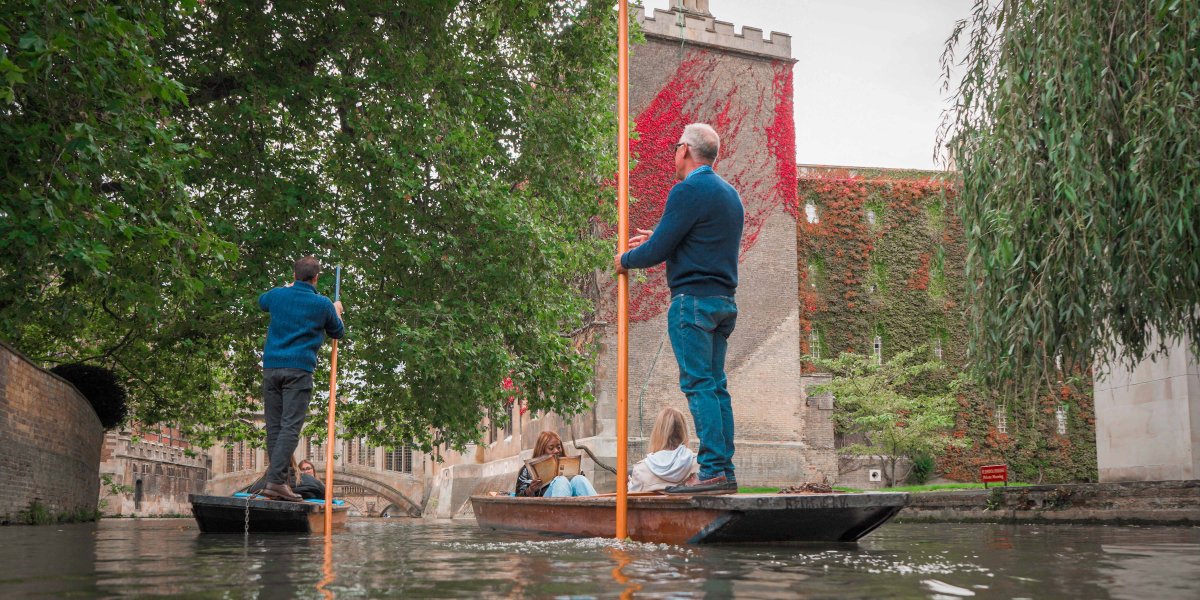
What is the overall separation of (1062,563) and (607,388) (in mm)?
21073

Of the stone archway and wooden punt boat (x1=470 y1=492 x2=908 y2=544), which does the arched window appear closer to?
the stone archway

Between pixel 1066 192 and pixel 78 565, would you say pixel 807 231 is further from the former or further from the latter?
pixel 78 565

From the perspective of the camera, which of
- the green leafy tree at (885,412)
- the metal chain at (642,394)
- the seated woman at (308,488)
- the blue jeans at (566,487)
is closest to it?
the blue jeans at (566,487)

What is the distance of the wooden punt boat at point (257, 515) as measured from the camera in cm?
794

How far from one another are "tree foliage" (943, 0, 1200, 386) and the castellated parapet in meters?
19.3

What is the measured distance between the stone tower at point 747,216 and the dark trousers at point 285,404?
1793cm

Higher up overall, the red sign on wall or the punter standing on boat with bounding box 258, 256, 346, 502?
the punter standing on boat with bounding box 258, 256, 346, 502

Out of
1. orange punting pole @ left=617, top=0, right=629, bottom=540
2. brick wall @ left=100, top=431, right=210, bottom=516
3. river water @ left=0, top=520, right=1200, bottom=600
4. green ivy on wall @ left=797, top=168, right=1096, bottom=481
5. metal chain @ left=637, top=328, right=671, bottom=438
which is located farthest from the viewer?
green ivy on wall @ left=797, top=168, right=1096, bottom=481

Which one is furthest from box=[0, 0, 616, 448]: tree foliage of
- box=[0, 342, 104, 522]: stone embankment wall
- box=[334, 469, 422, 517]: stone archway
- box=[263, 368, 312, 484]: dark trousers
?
box=[334, 469, 422, 517]: stone archway

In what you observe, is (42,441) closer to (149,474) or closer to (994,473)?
(994,473)

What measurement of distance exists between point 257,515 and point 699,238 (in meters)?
4.37

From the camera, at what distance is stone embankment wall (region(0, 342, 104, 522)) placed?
435 inches

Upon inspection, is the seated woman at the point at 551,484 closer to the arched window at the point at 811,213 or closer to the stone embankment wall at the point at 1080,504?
the stone embankment wall at the point at 1080,504

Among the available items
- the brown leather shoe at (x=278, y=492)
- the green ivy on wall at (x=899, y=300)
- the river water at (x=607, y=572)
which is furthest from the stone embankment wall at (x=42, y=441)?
the green ivy on wall at (x=899, y=300)
